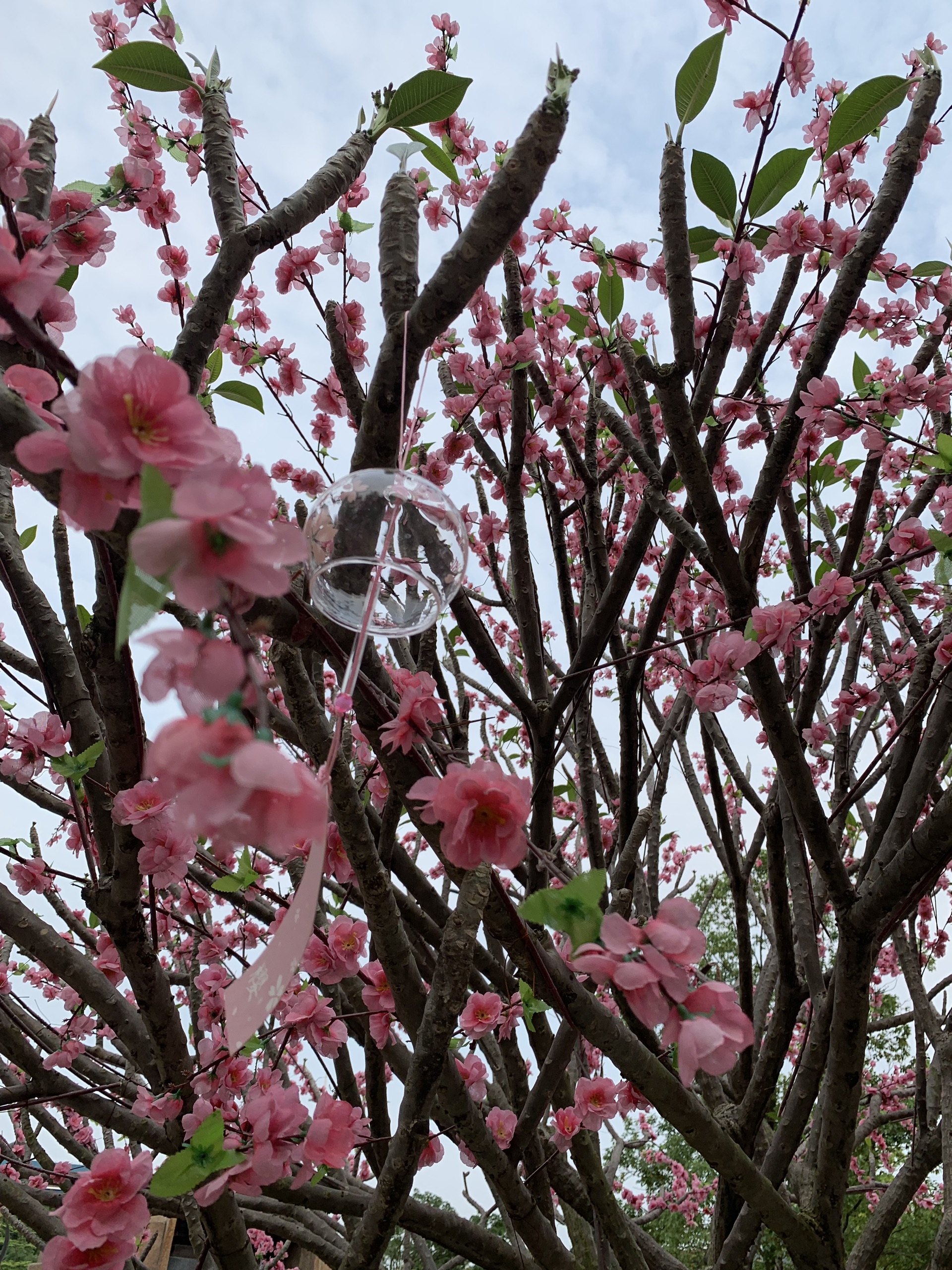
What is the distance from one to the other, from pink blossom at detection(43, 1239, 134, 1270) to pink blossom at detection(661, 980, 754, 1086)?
2.72 ft

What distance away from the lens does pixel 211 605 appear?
43 cm

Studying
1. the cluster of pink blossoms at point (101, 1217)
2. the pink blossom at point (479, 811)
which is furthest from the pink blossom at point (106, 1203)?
the pink blossom at point (479, 811)

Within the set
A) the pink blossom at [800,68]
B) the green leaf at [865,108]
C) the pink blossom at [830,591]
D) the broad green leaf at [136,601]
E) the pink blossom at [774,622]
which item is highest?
the pink blossom at [800,68]

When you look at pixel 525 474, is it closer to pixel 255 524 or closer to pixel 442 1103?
pixel 442 1103

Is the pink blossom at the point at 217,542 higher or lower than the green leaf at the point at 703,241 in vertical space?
lower

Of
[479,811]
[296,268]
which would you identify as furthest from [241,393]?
[479,811]

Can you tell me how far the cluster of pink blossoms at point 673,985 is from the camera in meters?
0.63

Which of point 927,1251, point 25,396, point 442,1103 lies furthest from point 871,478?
point 927,1251

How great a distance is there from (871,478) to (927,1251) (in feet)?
17.7

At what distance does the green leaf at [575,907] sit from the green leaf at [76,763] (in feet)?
3.21

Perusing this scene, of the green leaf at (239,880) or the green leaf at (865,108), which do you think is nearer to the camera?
the green leaf at (239,880)

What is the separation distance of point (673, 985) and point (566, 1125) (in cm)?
132

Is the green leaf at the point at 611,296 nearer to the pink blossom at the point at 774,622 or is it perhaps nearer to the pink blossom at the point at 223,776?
the pink blossom at the point at 774,622

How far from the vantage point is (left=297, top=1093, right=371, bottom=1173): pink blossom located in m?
1.24
